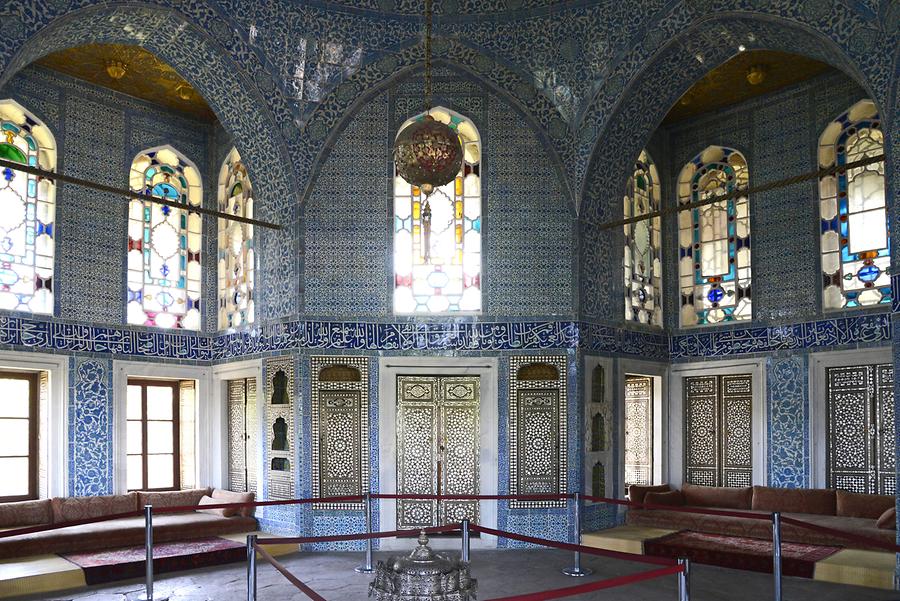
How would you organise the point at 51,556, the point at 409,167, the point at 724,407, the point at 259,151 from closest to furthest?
the point at 409,167, the point at 51,556, the point at 259,151, the point at 724,407

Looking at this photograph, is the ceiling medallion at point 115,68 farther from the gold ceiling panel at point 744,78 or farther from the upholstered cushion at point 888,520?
the upholstered cushion at point 888,520

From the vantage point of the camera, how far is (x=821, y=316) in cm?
821

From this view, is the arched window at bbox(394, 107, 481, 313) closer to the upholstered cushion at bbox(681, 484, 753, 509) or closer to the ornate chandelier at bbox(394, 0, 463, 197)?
the ornate chandelier at bbox(394, 0, 463, 197)

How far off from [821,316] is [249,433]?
5493 mm

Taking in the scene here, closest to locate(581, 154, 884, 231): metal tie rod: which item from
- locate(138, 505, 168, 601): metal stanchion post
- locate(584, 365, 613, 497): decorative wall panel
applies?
locate(584, 365, 613, 497): decorative wall panel

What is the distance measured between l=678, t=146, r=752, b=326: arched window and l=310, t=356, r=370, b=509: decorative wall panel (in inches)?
139

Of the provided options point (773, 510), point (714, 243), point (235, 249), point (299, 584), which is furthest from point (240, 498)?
point (714, 243)

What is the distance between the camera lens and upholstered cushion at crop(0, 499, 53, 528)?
24.1ft

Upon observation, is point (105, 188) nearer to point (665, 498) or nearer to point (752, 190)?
point (752, 190)

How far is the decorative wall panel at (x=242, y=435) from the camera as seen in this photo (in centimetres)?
870

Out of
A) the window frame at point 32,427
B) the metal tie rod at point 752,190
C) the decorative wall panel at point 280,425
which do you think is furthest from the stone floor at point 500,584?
the metal tie rod at point 752,190

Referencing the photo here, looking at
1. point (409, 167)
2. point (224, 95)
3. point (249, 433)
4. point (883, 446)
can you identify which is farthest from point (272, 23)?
point (883, 446)

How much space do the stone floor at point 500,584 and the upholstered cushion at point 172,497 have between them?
5.14 ft

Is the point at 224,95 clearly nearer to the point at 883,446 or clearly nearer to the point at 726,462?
the point at 726,462
